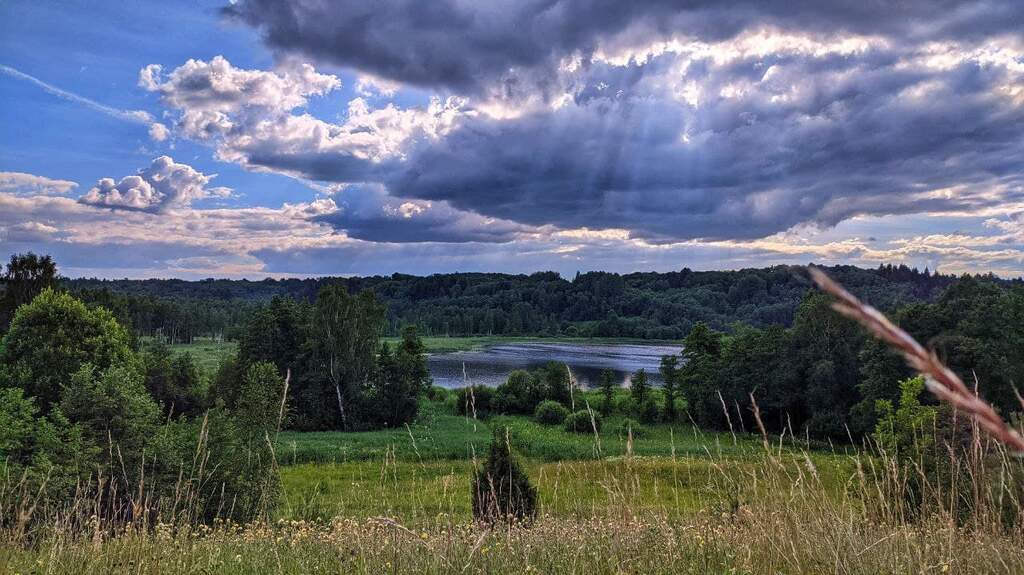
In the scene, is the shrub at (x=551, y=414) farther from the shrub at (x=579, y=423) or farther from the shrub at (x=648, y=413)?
the shrub at (x=648, y=413)

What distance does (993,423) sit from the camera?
739 millimetres

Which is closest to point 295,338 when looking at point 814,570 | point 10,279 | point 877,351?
point 10,279

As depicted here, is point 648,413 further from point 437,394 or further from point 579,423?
point 437,394

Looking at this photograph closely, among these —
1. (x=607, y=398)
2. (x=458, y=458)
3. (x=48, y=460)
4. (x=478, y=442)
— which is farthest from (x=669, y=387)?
(x=48, y=460)

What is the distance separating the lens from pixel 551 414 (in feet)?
164

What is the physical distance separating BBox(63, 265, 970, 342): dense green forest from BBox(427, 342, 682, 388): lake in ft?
35.4

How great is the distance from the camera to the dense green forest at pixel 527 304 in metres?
104

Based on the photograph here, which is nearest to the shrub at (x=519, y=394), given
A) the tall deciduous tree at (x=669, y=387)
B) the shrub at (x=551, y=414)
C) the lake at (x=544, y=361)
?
the shrub at (x=551, y=414)

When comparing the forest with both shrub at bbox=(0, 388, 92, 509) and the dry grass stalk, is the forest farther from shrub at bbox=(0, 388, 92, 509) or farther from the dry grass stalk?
the dry grass stalk

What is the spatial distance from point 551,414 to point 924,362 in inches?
1975

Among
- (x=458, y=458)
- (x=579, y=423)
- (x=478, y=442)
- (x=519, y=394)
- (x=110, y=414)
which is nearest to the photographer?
(x=110, y=414)

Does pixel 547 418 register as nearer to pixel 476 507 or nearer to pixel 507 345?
pixel 476 507

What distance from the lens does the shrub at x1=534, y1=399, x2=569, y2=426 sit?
4966 centimetres

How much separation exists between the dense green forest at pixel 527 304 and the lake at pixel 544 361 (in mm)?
10787
